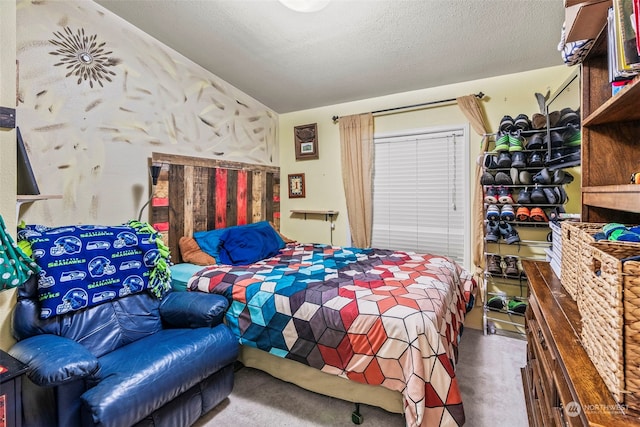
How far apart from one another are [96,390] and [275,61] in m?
2.71

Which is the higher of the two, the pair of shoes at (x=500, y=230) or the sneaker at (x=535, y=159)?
the sneaker at (x=535, y=159)

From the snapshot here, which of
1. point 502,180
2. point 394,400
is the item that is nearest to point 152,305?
point 394,400

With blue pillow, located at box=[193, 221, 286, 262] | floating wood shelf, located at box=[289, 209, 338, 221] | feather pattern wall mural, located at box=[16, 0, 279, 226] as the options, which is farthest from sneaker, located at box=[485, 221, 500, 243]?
feather pattern wall mural, located at box=[16, 0, 279, 226]

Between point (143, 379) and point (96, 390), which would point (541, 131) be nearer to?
point (143, 379)

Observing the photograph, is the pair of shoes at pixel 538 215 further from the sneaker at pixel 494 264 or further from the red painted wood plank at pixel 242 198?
the red painted wood plank at pixel 242 198

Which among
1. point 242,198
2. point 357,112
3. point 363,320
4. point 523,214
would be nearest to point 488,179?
point 523,214

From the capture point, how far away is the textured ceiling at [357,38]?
200cm

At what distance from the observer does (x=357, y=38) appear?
2.34m

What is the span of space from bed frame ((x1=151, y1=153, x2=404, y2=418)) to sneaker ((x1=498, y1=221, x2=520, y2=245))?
1.92 m

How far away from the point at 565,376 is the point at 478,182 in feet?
8.48

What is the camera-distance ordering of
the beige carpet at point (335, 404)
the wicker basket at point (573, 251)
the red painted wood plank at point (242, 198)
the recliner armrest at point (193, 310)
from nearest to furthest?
the wicker basket at point (573, 251)
the beige carpet at point (335, 404)
the recliner armrest at point (193, 310)
the red painted wood plank at point (242, 198)

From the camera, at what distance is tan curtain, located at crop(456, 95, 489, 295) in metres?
2.99

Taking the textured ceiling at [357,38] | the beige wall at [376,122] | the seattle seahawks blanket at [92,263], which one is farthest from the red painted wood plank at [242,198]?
the seattle seahawks blanket at [92,263]

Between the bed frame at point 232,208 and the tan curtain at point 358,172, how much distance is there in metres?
1.08
